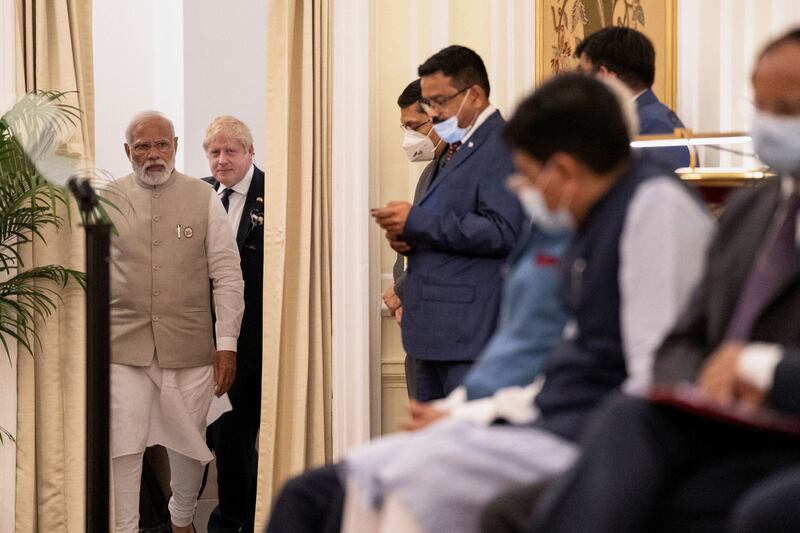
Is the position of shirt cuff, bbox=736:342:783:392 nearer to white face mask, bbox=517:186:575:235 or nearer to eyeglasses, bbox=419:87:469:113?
white face mask, bbox=517:186:575:235

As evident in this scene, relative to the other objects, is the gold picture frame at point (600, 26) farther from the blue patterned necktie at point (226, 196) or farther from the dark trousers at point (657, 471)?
the dark trousers at point (657, 471)

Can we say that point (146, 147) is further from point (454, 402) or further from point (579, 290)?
point (579, 290)

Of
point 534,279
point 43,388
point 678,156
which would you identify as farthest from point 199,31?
point 534,279

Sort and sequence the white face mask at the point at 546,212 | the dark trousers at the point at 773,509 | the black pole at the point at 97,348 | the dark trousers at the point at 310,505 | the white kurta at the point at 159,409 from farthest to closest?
the white kurta at the point at 159,409 < the black pole at the point at 97,348 < the dark trousers at the point at 310,505 < the white face mask at the point at 546,212 < the dark trousers at the point at 773,509

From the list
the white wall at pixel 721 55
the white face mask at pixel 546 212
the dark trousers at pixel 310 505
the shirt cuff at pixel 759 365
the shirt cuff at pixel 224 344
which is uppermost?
the white wall at pixel 721 55

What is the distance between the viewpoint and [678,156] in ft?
11.2

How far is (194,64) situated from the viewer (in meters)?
7.38

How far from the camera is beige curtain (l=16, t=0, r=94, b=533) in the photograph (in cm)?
448

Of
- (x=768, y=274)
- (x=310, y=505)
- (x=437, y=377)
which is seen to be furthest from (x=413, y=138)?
(x=768, y=274)

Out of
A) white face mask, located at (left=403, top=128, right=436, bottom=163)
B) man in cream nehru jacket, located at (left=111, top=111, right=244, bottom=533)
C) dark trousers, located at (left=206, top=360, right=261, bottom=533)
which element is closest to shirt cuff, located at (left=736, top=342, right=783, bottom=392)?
white face mask, located at (left=403, top=128, right=436, bottom=163)

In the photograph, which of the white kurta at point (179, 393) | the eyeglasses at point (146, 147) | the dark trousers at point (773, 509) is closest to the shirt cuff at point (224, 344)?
the white kurta at point (179, 393)

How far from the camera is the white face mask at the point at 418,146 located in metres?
4.38

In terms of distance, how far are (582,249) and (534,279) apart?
0.28 m

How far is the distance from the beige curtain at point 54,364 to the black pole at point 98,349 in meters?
1.74
